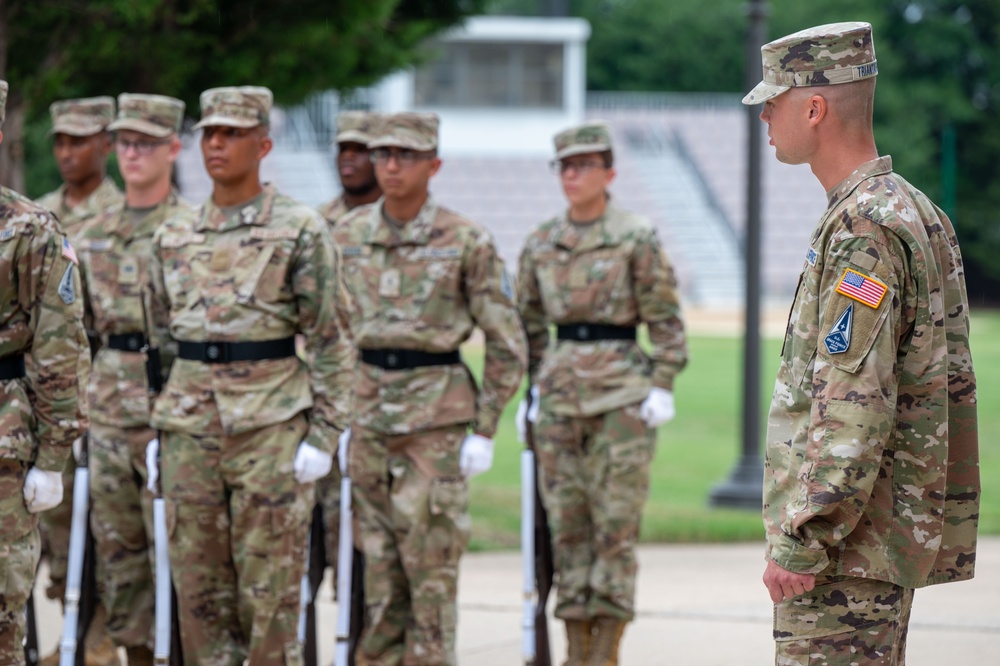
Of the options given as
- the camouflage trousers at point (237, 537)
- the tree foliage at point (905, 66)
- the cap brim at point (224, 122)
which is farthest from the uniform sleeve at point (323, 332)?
the tree foliage at point (905, 66)

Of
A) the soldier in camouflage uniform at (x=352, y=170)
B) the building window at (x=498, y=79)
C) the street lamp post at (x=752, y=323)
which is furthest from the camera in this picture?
the building window at (x=498, y=79)

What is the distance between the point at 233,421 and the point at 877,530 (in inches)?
96.5

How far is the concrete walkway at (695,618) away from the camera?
21.6ft

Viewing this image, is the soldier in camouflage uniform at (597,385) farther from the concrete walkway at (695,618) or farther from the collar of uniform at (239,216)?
the collar of uniform at (239,216)

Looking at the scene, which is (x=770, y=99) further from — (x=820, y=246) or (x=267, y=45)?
(x=267, y=45)

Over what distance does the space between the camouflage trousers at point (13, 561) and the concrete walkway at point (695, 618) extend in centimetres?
247

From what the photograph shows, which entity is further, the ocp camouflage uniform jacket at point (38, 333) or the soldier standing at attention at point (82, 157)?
the soldier standing at attention at point (82, 157)

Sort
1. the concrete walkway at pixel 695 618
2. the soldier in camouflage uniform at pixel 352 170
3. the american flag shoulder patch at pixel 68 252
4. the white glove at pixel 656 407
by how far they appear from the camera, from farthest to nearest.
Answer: the soldier in camouflage uniform at pixel 352 170 → the concrete walkway at pixel 695 618 → the white glove at pixel 656 407 → the american flag shoulder patch at pixel 68 252

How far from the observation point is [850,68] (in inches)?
136

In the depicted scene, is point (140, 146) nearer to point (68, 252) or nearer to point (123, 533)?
point (123, 533)

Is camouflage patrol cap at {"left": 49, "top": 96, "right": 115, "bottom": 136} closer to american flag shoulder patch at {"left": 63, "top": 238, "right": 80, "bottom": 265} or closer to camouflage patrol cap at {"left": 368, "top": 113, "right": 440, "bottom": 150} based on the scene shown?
camouflage patrol cap at {"left": 368, "top": 113, "right": 440, "bottom": 150}


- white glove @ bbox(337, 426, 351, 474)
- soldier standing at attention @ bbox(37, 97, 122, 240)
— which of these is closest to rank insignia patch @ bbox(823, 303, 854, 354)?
white glove @ bbox(337, 426, 351, 474)

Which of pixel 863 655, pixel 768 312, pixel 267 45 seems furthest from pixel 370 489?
pixel 768 312

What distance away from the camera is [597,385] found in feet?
21.4
